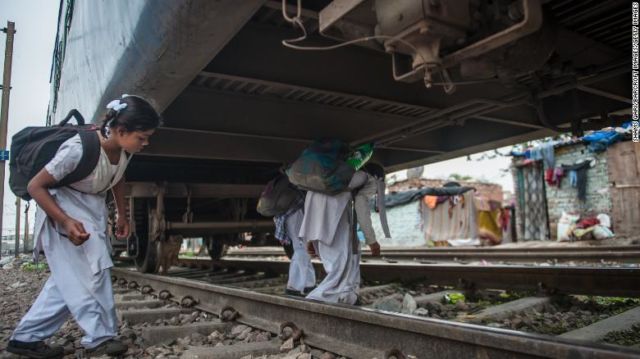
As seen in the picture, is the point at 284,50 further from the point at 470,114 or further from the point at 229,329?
the point at 229,329

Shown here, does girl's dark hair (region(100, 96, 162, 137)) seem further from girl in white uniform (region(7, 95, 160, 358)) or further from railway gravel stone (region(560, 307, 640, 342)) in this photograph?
railway gravel stone (region(560, 307, 640, 342))

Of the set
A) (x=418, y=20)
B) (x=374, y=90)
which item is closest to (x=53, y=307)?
(x=418, y=20)

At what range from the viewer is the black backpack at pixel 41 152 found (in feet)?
8.89

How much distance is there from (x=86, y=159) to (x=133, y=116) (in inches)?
13.9

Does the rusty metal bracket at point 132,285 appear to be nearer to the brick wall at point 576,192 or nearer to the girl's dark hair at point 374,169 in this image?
the girl's dark hair at point 374,169

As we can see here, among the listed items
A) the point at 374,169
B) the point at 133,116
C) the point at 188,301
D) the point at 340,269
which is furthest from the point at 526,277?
the point at 133,116

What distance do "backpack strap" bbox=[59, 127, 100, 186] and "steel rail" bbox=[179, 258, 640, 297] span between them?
3.39 meters

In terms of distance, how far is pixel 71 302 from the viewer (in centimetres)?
267

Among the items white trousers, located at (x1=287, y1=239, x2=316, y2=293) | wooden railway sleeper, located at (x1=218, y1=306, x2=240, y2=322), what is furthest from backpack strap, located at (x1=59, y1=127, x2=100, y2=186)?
white trousers, located at (x1=287, y1=239, x2=316, y2=293)

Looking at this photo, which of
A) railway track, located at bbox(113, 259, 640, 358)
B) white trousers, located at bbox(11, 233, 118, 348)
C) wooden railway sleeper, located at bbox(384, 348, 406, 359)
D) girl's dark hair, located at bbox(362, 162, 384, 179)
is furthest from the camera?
girl's dark hair, located at bbox(362, 162, 384, 179)

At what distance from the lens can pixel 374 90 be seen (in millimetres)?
4551

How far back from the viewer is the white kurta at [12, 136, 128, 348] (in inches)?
105

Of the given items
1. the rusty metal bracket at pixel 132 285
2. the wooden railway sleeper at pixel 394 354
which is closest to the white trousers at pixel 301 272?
the rusty metal bracket at pixel 132 285

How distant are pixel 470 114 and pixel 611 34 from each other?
1349 mm
